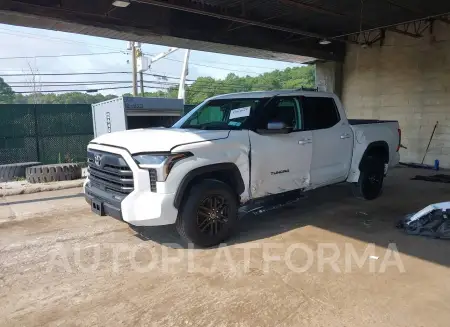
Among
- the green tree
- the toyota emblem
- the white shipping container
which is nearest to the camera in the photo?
the toyota emblem

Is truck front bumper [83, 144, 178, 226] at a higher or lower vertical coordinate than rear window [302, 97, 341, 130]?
lower

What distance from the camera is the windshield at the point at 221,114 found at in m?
5.15

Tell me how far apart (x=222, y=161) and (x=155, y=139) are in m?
0.83

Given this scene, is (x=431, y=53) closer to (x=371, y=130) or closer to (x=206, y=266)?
(x=371, y=130)

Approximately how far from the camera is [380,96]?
13.1 metres

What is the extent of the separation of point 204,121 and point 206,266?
2457mm

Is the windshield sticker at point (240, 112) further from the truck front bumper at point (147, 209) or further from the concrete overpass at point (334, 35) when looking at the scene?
the concrete overpass at point (334, 35)

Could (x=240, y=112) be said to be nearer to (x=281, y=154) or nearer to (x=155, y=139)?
(x=281, y=154)

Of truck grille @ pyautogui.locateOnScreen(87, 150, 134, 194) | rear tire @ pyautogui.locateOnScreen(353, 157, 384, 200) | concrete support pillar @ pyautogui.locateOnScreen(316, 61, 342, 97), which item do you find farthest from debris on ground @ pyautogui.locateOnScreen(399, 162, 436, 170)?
truck grille @ pyautogui.locateOnScreen(87, 150, 134, 194)

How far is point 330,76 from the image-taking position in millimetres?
14625

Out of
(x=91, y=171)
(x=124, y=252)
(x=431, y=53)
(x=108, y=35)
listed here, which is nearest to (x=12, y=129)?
(x=108, y=35)

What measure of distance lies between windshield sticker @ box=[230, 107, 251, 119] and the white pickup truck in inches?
0.7

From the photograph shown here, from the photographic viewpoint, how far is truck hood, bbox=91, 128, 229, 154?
4133 millimetres

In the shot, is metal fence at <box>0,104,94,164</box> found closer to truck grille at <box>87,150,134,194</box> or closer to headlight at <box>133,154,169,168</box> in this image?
truck grille at <box>87,150,134,194</box>
